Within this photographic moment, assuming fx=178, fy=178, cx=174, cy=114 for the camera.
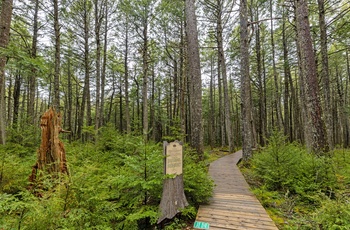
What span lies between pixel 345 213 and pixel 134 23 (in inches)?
611

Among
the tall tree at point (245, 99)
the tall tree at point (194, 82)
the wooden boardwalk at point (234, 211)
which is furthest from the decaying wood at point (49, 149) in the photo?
the tall tree at point (245, 99)

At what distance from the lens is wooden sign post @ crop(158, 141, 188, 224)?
3.38 meters

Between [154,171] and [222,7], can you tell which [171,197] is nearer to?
[154,171]

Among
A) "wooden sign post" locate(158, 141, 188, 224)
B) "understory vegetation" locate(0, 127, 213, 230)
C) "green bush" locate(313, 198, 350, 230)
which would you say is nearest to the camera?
→ "understory vegetation" locate(0, 127, 213, 230)

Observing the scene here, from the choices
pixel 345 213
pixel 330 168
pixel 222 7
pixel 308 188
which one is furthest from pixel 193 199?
pixel 222 7

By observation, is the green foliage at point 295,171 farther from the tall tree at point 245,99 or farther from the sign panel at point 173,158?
the sign panel at point 173,158

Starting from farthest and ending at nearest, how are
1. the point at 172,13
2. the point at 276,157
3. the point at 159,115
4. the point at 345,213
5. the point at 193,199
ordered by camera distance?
the point at 159,115, the point at 172,13, the point at 276,157, the point at 193,199, the point at 345,213

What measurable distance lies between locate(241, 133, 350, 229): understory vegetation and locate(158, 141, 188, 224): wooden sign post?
202 cm

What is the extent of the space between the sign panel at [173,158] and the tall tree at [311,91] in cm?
461

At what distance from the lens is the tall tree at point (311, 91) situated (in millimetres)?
5512

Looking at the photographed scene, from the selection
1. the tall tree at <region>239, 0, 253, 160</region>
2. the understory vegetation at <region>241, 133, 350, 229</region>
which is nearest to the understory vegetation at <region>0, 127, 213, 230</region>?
the understory vegetation at <region>241, 133, 350, 229</region>

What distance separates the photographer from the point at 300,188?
187 inches

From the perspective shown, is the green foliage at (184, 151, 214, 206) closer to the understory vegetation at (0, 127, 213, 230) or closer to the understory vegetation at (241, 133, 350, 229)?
the understory vegetation at (0, 127, 213, 230)

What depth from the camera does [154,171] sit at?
146 inches
